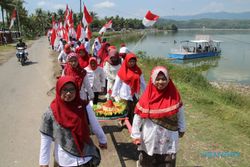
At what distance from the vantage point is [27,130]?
626 cm

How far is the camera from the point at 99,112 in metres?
5.19

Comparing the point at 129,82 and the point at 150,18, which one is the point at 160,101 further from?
the point at 150,18

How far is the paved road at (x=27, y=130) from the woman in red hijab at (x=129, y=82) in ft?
2.61

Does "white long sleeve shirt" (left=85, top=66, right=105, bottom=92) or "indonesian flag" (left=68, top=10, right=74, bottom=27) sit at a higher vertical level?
"indonesian flag" (left=68, top=10, right=74, bottom=27)

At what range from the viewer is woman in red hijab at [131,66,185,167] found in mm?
3266

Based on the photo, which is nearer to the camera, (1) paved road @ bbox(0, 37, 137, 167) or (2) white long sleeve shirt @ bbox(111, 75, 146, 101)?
(1) paved road @ bbox(0, 37, 137, 167)

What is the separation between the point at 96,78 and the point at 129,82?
1.54 m

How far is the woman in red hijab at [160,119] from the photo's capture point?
327 centimetres

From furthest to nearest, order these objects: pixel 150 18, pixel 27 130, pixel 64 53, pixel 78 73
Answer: pixel 150 18, pixel 64 53, pixel 27 130, pixel 78 73

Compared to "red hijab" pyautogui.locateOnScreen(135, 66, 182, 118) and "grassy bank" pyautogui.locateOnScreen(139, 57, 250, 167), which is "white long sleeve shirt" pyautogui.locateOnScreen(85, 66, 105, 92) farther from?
"red hijab" pyautogui.locateOnScreen(135, 66, 182, 118)

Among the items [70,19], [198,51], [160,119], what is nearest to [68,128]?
[160,119]

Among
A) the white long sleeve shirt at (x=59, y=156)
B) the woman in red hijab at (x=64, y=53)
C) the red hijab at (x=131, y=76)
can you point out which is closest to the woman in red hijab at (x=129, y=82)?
the red hijab at (x=131, y=76)

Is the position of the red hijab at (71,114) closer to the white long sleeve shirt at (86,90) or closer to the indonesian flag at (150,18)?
the white long sleeve shirt at (86,90)

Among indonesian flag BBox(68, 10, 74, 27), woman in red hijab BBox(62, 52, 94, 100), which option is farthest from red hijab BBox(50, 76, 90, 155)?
indonesian flag BBox(68, 10, 74, 27)
